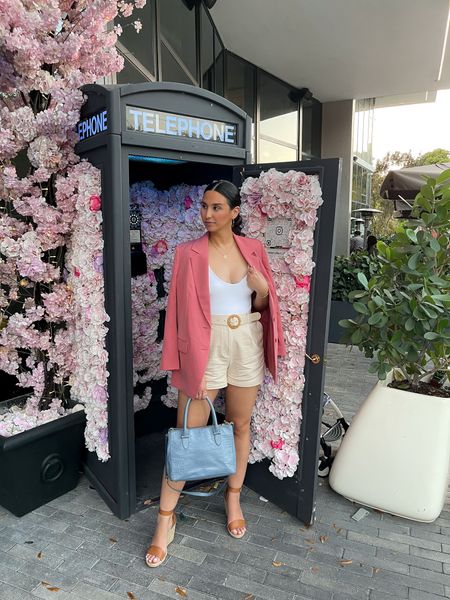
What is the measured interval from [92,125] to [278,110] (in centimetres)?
968

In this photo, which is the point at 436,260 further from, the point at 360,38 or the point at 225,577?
the point at 360,38

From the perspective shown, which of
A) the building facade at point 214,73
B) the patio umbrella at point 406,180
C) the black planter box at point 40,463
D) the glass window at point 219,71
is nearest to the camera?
the black planter box at point 40,463

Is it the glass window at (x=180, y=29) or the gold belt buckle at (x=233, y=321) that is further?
the glass window at (x=180, y=29)

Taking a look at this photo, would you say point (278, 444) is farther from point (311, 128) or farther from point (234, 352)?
point (311, 128)

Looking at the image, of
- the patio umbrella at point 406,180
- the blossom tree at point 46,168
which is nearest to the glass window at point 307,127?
the patio umbrella at point 406,180

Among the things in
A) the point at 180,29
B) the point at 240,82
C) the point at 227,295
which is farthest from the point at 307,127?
the point at 227,295

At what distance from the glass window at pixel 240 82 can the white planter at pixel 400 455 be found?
300 inches

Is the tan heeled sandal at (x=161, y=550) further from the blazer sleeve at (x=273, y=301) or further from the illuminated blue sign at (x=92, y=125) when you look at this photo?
the illuminated blue sign at (x=92, y=125)

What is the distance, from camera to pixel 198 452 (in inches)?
83.9

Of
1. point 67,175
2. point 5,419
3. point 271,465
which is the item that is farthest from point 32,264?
point 271,465

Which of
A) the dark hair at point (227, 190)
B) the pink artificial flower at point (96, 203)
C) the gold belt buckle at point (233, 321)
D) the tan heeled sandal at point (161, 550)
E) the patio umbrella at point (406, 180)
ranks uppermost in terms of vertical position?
the patio umbrella at point (406, 180)

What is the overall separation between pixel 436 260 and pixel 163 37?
4.53 meters

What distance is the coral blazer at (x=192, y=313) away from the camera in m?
2.08

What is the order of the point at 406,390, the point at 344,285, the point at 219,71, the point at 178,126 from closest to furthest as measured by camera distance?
the point at 178,126 < the point at 406,390 < the point at 344,285 < the point at 219,71
